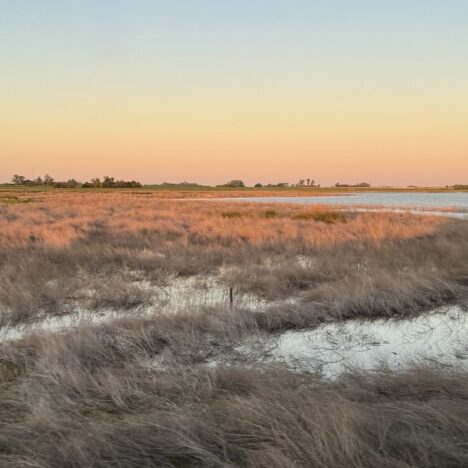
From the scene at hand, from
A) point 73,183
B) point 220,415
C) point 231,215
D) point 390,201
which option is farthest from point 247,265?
point 73,183

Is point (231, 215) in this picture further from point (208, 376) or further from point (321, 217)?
point (208, 376)

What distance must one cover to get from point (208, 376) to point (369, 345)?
277 centimetres

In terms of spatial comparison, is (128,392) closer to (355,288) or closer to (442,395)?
(442,395)

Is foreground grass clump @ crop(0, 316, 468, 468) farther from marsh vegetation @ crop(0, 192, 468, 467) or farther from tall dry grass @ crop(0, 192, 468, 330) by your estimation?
tall dry grass @ crop(0, 192, 468, 330)

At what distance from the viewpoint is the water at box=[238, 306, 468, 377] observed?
5.75m

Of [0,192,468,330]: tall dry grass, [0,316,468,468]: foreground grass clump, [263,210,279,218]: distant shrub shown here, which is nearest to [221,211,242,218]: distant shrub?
[263,210,279,218]: distant shrub

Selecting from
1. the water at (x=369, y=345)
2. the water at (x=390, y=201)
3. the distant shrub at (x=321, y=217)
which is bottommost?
the water at (x=390, y=201)

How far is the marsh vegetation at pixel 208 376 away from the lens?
345cm

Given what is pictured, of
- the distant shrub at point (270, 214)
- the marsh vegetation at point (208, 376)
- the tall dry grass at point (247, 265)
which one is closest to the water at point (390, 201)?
the distant shrub at point (270, 214)

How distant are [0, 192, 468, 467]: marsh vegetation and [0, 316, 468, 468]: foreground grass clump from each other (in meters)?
0.01

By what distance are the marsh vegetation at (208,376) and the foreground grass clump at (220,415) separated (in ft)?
0.04

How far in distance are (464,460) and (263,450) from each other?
1396 millimetres

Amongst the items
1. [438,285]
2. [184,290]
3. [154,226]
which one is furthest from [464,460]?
[154,226]

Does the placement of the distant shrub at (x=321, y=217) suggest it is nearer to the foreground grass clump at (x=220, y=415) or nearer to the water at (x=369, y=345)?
the water at (x=369, y=345)
